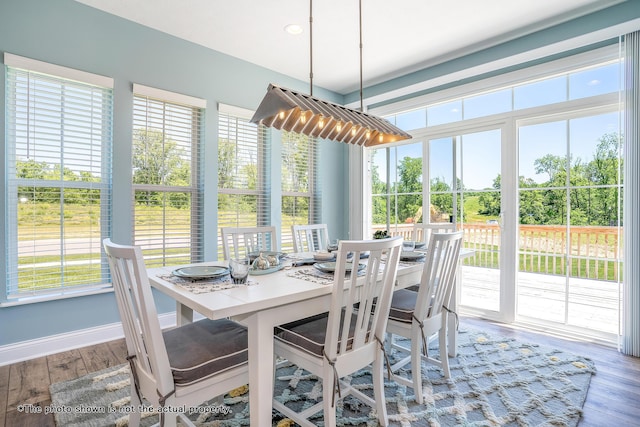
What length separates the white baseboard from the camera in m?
2.48

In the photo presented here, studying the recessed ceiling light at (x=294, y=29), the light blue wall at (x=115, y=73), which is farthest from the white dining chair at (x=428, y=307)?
the recessed ceiling light at (x=294, y=29)

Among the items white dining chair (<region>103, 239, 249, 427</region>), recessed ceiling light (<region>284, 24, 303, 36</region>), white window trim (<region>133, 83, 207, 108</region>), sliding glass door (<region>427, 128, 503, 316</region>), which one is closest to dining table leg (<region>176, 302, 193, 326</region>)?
white dining chair (<region>103, 239, 249, 427</region>)

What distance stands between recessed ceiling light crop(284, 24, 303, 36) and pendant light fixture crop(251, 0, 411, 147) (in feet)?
2.80

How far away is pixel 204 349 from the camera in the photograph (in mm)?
1473

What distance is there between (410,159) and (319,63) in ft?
5.32

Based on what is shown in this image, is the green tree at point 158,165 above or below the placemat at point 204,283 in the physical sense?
above

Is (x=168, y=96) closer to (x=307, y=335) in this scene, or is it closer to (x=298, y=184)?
(x=298, y=184)

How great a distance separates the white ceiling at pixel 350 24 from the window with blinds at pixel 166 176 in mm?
656

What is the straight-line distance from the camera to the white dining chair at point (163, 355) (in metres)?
1.24

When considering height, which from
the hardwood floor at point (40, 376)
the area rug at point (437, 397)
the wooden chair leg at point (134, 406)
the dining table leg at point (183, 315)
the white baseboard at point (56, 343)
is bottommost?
the hardwood floor at point (40, 376)

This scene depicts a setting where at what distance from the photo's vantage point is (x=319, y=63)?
12.7ft

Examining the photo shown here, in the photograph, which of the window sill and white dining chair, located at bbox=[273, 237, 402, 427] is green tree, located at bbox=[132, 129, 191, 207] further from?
white dining chair, located at bbox=[273, 237, 402, 427]

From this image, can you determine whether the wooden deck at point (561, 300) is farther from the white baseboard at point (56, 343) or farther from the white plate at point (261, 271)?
the white baseboard at point (56, 343)

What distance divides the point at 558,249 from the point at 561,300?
1.61ft
